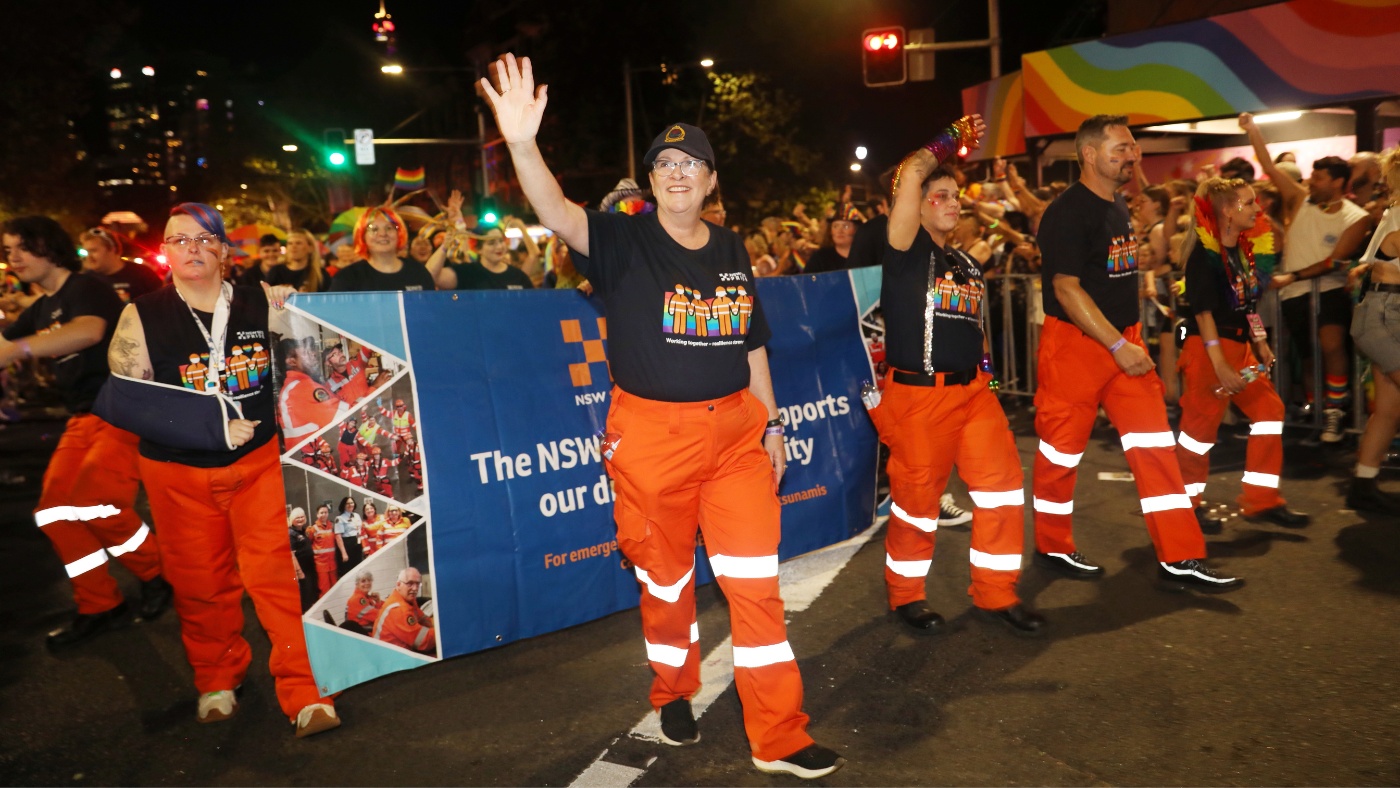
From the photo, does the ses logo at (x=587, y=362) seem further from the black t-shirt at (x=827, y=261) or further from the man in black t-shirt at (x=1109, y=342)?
the black t-shirt at (x=827, y=261)

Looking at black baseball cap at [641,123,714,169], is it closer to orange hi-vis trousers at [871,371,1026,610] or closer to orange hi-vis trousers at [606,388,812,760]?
orange hi-vis trousers at [606,388,812,760]

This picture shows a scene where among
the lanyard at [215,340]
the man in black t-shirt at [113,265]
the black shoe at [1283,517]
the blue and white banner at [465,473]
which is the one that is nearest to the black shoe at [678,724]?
the blue and white banner at [465,473]

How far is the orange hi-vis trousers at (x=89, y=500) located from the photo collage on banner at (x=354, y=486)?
1.67 metres

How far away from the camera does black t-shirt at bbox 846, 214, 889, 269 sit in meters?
6.32

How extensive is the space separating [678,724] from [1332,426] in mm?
6792

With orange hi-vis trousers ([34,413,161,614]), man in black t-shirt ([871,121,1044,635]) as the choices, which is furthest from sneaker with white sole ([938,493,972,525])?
orange hi-vis trousers ([34,413,161,614])

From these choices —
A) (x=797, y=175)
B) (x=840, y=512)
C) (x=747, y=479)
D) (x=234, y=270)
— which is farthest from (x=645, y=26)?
(x=747, y=479)

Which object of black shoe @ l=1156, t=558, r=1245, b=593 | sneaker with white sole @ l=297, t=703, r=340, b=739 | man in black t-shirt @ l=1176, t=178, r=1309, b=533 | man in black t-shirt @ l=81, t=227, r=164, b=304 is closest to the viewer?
sneaker with white sole @ l=297, t=703, r=340, b=739

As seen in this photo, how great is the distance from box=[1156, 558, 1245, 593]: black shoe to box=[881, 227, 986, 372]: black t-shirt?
4.91 feet

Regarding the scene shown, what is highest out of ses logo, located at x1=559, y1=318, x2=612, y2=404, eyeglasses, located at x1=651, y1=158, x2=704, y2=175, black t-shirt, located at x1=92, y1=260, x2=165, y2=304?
eyeglasses, located at x1=651, y1=158, x2=704, y2=175

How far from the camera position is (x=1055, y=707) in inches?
156

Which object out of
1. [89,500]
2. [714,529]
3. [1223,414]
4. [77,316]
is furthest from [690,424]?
[1223,414]

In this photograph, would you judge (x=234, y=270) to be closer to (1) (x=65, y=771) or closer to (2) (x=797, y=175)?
(1) (x=65, y=771)

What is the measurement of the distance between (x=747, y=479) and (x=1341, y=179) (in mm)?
6795
